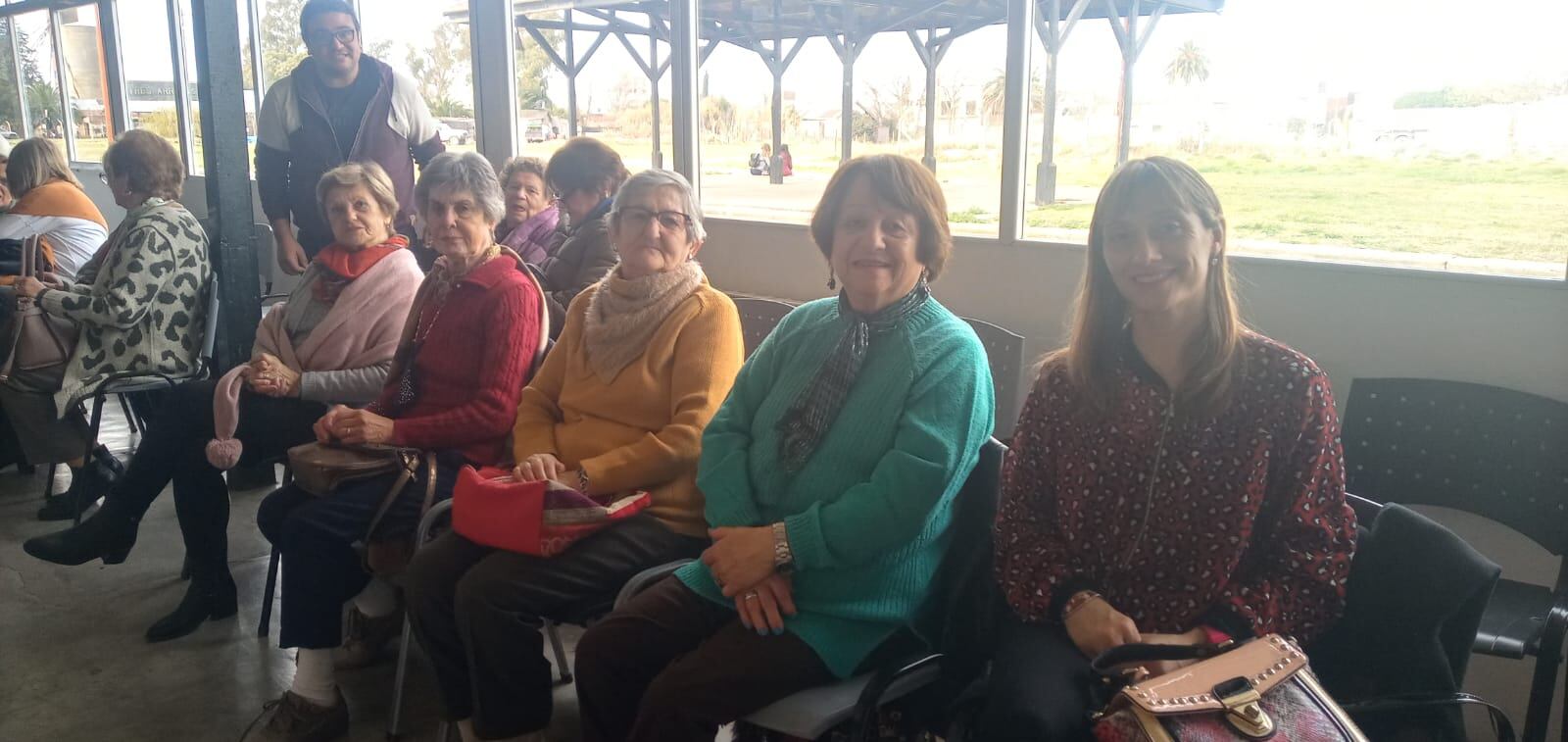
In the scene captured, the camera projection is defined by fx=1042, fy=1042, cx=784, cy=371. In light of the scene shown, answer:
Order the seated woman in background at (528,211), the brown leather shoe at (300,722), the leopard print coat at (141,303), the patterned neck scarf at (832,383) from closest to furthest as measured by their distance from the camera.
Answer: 1. the patterned neck scarf at (832,383)
2. the brown leather shoe at (300,722)
3. the leopard print coat at (141,303)
4. the seated woman in background at (528,211)

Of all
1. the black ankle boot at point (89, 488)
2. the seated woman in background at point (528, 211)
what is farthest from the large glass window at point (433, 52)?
the black ankle boot at point (89, 488)

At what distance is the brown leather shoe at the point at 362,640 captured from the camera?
110 inches

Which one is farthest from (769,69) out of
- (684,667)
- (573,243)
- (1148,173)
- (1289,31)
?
(684,667)

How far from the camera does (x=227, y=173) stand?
381 centimetres

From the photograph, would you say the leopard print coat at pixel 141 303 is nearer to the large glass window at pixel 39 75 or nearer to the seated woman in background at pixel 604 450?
the seated woman in background at pixel 604 450

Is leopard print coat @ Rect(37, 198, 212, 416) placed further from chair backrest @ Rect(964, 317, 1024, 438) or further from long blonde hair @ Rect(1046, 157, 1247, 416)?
long blonde hair @ Rect(1046, 157, 1247, 416)

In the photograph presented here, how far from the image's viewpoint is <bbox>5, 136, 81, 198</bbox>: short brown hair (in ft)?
14.3

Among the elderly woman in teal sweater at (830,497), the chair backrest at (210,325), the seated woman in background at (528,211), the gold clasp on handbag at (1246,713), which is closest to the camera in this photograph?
the gold clasp on handbag at (1246,713)

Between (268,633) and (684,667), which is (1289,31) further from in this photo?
Answer: (268,633)

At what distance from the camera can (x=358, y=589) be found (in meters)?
2.47

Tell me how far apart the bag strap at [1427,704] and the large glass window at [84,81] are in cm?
967

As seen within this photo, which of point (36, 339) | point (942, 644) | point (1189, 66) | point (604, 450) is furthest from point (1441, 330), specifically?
point (36, 339)

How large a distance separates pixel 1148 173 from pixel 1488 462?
1092 millimetres

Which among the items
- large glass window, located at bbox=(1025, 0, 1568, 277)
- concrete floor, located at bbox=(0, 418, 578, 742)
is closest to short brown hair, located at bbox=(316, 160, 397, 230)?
concrete floor, located at bbox=(0, 418, 578, 742)
